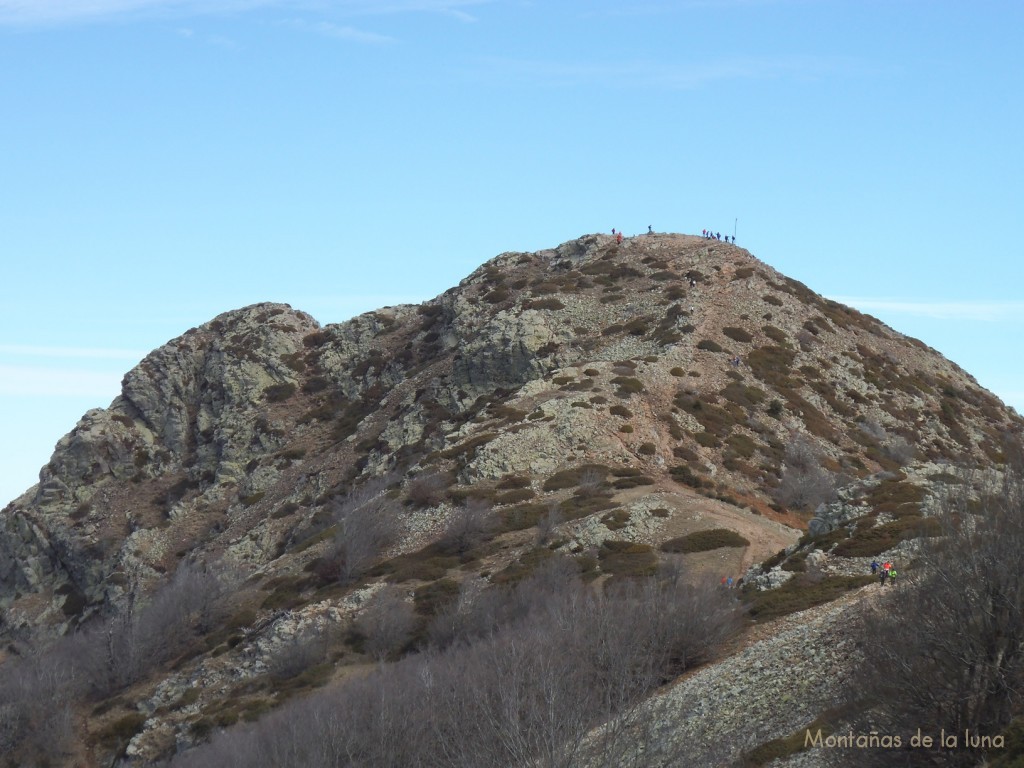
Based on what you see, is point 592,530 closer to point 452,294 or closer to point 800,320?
point 800,320

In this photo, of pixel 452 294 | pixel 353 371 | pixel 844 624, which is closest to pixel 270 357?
pixel 353 371

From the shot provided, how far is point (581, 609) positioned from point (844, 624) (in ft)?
34.7

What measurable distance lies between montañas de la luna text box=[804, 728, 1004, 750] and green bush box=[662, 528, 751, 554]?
93.6ft

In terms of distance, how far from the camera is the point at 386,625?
164 feet

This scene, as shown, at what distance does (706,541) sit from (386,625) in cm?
1592

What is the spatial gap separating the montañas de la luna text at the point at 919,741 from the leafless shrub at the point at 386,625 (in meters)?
27.9

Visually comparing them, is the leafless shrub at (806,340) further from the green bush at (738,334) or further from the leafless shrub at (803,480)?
the leafless shrub at (803,480)

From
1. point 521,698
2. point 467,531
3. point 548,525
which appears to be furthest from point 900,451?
point 521,698

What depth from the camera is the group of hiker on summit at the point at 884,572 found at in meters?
32.2

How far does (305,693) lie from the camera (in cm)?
4506

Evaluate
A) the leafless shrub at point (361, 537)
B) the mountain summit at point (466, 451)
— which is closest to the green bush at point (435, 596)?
the mountain summit at point (466, 451)

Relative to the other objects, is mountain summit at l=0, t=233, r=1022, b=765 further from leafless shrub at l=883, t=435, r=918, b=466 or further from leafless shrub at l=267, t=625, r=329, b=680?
leafless shrub at l=267, t=625, r=329, b=680

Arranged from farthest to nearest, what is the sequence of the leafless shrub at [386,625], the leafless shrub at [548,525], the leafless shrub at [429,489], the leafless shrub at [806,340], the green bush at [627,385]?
1. the leafless shrub at [806,340]
2. the green bush at [627,385]
3. the leafless shrub at [429,489]
4. the leafless shrub at [548,525]
5. the leafless shrub at [386,625]

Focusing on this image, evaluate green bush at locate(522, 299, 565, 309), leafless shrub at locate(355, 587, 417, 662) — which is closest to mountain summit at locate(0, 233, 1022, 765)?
green bush at locate(522, 299, 565, 309)
